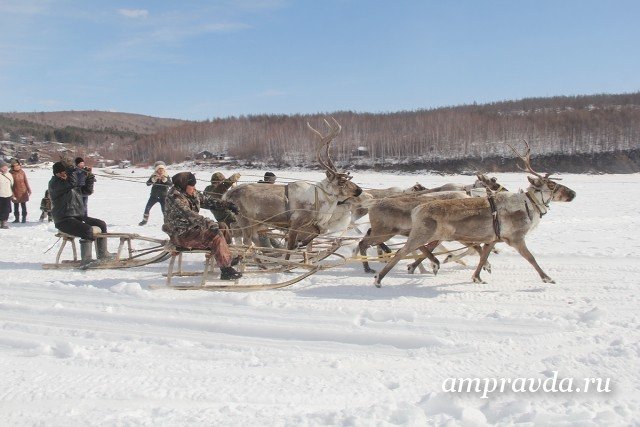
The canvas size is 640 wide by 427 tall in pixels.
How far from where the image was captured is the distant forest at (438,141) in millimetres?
77062

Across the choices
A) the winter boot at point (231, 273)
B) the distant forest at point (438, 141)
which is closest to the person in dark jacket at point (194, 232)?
the winter boot at point (231, 273)

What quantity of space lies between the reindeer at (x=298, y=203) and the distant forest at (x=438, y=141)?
198 feet

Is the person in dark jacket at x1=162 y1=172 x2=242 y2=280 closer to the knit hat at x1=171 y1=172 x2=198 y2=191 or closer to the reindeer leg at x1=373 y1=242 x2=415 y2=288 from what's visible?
the knit hat at x1=171 y1=172 x2=198 y2=191

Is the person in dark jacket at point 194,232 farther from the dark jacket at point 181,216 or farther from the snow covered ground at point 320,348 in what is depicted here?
the snow covered ground at point 320,348

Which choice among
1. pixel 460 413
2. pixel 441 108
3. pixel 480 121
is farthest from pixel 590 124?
pixel 460 413

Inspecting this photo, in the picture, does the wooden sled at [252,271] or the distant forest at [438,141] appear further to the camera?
the distant forest at [438,141]

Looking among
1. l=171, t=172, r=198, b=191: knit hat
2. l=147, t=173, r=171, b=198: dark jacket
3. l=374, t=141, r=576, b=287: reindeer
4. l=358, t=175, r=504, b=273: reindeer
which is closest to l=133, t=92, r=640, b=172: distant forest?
l=147, t=173, r=171, b=198: dark jacket

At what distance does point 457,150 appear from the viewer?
278 ft

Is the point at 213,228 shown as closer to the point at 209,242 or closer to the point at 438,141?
the point at 209,242

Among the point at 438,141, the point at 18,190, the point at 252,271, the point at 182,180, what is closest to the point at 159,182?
the point at 18,190

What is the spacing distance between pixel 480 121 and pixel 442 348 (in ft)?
308

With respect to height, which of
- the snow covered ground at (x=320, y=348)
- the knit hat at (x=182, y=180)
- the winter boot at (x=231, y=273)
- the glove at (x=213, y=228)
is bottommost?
the snow covered ground at (x=320, y=348)

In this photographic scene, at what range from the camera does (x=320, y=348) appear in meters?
5.20

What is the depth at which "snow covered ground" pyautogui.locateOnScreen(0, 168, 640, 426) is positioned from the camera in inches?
153
